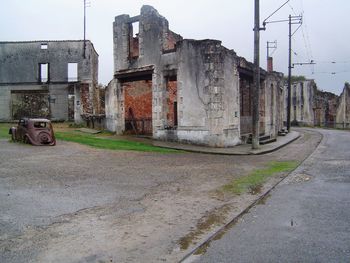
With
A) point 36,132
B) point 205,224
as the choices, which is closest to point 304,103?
point 36,132

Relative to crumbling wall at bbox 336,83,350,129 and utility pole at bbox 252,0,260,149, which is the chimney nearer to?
crumbling wall at bbox 336,83,350,129

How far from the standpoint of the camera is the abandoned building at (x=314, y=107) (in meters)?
49.2

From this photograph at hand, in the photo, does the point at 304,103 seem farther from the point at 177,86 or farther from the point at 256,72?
the point at 256,72

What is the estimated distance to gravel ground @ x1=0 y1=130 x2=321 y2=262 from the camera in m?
4.95

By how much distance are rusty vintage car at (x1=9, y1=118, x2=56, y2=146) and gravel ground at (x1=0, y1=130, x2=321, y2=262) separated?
11.5 ft

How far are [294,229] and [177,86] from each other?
14.8 m

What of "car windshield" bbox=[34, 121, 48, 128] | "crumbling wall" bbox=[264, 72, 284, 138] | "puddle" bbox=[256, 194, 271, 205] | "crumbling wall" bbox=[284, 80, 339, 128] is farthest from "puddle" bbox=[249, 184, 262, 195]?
"crumbling wall" bbox=[284, 80, 339, 128]

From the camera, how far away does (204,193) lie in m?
8.48

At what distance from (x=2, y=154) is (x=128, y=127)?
1108cm

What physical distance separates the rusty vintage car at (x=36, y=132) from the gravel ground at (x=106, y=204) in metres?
3.50

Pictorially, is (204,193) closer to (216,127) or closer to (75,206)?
(75,206)

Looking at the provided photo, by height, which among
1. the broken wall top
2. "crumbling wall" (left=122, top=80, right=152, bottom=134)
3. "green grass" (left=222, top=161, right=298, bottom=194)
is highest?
the broken wall top

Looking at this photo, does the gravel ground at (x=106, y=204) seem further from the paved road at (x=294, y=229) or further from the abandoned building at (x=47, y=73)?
the abandoned building at (x=47, y=73)

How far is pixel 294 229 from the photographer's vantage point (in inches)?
229
